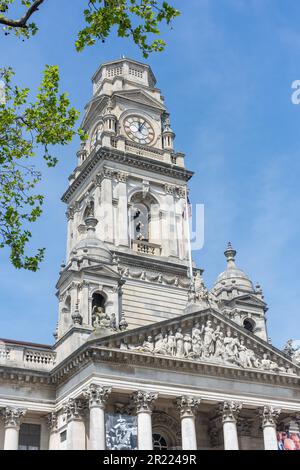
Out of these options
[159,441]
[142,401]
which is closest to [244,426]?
[159,441]

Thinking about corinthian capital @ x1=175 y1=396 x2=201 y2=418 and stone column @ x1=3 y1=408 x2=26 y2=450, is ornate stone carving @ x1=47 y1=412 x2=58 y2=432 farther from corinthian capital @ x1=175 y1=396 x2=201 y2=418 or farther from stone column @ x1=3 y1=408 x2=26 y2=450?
corinthian capital @ x1=175 y1=396 x2=201 y2=418

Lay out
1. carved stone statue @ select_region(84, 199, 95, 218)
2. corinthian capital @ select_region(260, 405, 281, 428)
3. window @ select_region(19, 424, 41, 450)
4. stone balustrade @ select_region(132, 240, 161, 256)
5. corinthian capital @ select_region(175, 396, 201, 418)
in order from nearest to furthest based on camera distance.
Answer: corinthian capital @ select_region(175, 396, 201, 418) < window @ select_region(19, 424, 41, 450) < corinthian capital @ select_region(260, 405, 281, 428) < stone balustrade @ select_region(132, 240, 161, 256) < carved stone statue @ select_region(84, 199, 95, 218)

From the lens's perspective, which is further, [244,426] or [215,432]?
[244,426]

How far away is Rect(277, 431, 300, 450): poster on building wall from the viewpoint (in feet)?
127

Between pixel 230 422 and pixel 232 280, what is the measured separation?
14.7 meters

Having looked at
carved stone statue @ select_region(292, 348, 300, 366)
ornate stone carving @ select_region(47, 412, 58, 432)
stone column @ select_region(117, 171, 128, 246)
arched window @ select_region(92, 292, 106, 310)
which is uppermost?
stone column @ select_region(117, 171, 128, 246)

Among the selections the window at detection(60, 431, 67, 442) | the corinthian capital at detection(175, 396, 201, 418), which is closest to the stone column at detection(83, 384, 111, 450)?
the window at detection(60, 431, 67, 442)

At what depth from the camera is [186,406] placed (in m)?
36.9

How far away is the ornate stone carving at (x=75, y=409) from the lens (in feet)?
119

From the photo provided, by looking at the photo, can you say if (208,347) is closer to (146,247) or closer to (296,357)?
(296,357)

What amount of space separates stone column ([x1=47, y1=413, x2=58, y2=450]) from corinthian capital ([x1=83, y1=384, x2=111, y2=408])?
15.1 feet

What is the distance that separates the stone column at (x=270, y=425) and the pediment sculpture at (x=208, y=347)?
258 centimetres

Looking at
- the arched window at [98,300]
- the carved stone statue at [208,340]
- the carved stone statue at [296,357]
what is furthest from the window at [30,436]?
the carved stone statue at [296,357]
